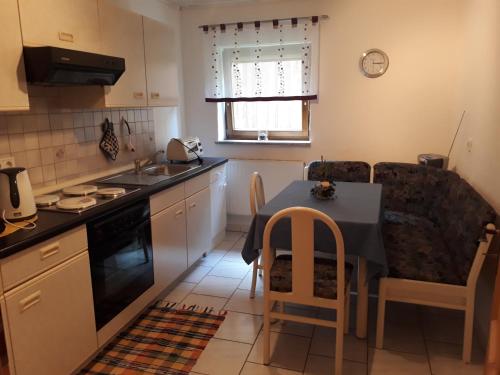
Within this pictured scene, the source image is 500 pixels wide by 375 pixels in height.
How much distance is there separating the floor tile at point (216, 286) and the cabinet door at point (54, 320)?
1011mm

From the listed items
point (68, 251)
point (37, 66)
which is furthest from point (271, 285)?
point (37, 66)

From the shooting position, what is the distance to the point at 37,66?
75.7 inches

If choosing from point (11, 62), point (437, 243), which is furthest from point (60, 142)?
point (437, 243)

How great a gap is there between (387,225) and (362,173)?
64 centimetres

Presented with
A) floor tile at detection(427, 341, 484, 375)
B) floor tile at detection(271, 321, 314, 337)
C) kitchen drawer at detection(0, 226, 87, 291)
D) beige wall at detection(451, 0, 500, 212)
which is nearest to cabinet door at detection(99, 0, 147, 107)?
kitchen drawer at detection(0, 226, 87, 291)

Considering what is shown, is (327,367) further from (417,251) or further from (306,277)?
(417,251)

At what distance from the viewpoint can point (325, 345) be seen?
2.31 meters

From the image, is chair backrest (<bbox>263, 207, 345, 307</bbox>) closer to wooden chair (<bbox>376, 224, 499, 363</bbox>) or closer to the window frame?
wooden chair (<bbox>376, 224, 499, 363</bbox>)

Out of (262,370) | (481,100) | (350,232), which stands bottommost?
(262,370)

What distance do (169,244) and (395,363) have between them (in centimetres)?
163

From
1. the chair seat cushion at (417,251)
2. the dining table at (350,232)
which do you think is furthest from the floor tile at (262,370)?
the chair seat cushion at (417,251)

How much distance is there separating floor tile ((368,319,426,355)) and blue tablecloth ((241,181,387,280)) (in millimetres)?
446

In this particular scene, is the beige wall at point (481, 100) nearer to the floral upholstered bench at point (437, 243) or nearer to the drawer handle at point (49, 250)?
the floral upholstered bench at point (437, 243)

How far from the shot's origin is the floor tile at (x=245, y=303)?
8.93 feet
